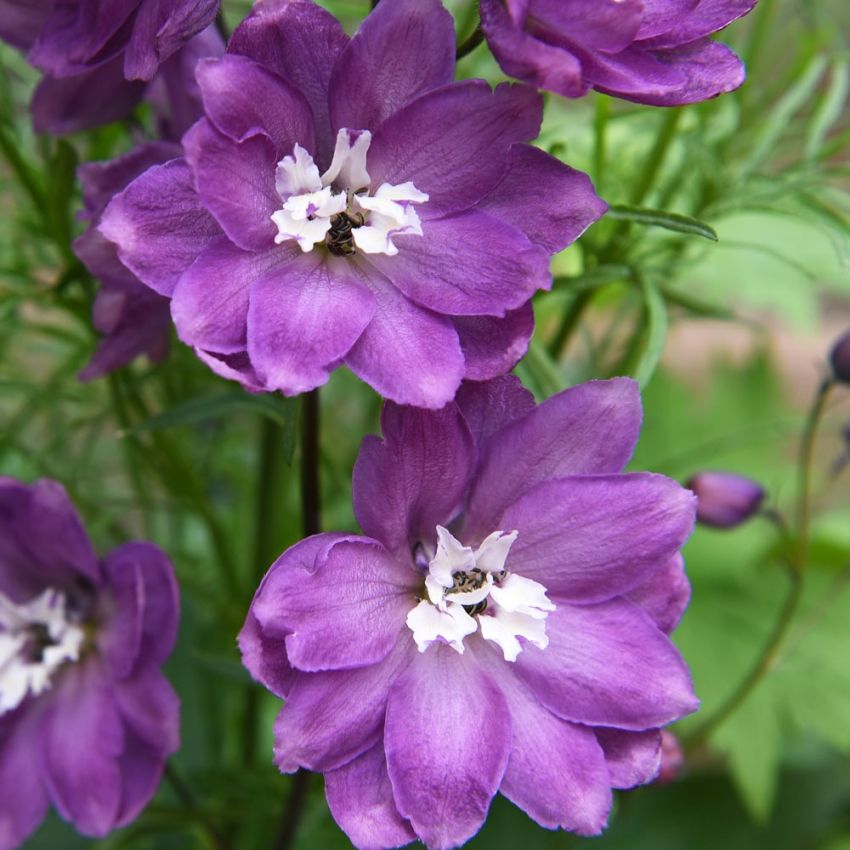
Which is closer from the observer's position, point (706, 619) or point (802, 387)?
point (706, 619)

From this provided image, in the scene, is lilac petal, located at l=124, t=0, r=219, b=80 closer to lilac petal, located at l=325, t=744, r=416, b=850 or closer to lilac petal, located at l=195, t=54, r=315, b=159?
lilac petal, located at l=195, t=54, r=315, b=159

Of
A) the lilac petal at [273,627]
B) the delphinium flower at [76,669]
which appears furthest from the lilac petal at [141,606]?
the lilac petal at [273,627]

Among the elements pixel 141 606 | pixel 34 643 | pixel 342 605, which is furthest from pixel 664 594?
pixel 34 643

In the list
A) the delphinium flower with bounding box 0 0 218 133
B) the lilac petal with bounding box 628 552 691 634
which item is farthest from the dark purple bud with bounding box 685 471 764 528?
the delphinium flower with bounding box 0 0 218 133

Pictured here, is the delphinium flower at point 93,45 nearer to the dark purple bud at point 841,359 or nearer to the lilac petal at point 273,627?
the lilac petal at point 273,627

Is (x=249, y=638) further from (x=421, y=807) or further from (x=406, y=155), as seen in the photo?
(x=406, y=155)

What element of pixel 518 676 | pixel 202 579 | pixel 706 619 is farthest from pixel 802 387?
pixel 518 676

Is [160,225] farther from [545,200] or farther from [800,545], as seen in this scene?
[800,545]
